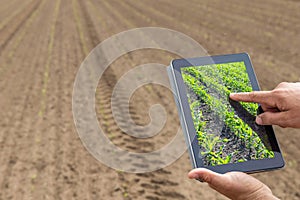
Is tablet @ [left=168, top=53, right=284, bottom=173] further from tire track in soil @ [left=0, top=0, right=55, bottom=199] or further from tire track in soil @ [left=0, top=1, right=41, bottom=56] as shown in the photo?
tire track in soil @ [left=0, top=1, right=41, bottom=56]

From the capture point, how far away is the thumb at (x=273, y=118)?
5.90 ft

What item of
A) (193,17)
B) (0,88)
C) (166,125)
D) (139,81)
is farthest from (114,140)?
(193,17)

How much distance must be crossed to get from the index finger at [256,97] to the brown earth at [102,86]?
2951mm

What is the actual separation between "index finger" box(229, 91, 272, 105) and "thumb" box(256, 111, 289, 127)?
0.07 metres

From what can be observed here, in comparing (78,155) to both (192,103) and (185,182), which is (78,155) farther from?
(192,103)

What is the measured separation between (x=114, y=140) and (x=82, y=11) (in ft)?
39.3

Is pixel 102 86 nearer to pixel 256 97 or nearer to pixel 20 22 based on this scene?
pixel 256 97

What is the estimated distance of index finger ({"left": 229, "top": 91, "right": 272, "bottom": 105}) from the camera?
5.98ft

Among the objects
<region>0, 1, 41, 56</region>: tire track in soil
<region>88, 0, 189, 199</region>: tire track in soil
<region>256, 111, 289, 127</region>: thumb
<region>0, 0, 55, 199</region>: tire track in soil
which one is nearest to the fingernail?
<region>256, 111, 289, 127</region>: thumb

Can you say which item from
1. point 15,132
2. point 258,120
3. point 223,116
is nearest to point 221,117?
point 223,116

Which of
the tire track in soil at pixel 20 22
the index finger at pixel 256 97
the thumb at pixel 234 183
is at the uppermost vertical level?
the tire track in soil at pixel 20 22

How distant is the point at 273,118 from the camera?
1.81 meters

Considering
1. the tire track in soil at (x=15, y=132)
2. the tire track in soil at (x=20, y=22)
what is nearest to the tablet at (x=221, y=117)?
the tire track in soil at (x=15, y=132)

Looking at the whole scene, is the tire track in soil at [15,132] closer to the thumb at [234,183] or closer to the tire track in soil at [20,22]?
the tire track in soil at [20,22]
